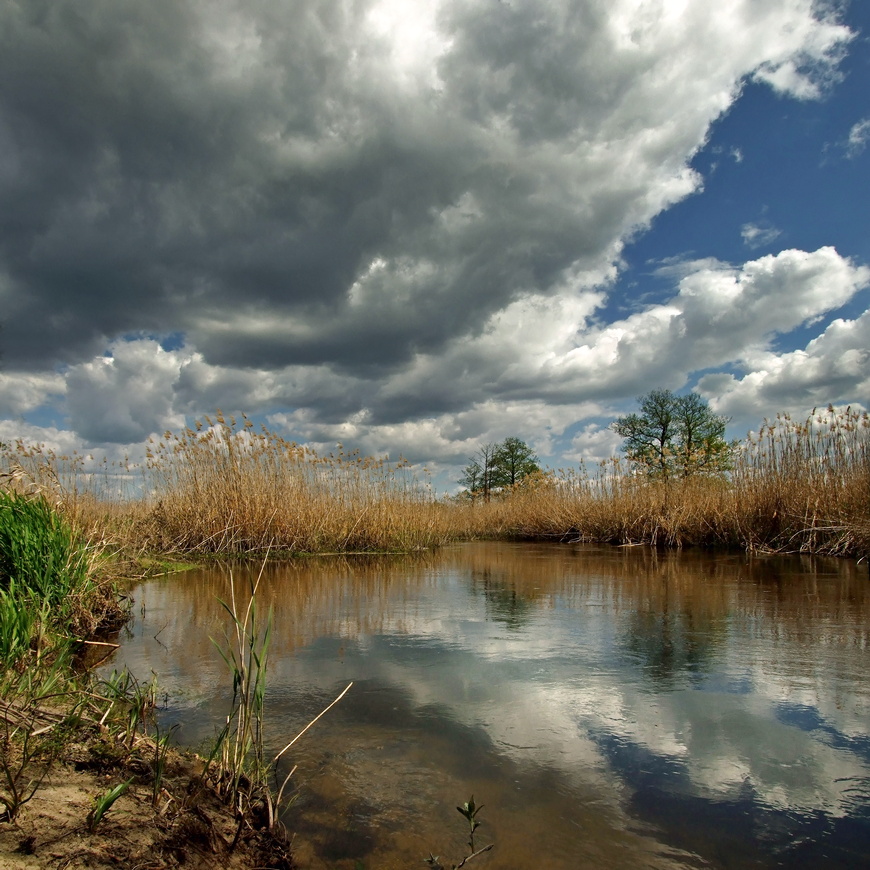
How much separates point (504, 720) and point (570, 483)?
13749mm

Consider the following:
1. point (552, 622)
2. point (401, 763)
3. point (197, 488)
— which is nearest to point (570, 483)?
point (197, 488)

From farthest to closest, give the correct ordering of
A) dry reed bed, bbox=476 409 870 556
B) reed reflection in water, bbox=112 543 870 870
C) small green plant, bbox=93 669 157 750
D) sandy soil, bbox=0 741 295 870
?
dry reed bed, bbox=476 409 870 556, small green plant, bbox=93 669 157 750, reed reflection in water, bbox=112 543 870 870, sandy soil, bbox=0 741 295 870

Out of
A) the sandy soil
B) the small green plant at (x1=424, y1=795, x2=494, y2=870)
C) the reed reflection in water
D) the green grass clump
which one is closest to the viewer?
the sandy soil

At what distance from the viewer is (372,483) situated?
11781 mm

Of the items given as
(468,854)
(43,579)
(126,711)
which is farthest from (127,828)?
→ (43,579)

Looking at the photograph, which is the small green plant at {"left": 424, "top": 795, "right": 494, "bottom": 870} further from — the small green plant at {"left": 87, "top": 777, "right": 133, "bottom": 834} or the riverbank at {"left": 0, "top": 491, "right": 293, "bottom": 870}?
the small green plant at {"left": 87, "top": 777, "right": 133, "bottom": 834}

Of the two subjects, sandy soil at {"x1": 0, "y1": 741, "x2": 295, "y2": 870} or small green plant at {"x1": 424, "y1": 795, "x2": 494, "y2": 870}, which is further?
small green plant at {"x1": 424, "y1": 795, "x2": 494, "y2": 870}

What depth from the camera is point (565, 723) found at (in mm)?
2318

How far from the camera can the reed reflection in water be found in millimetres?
1561

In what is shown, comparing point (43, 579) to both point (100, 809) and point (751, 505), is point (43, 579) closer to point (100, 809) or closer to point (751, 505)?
point (100, 809)

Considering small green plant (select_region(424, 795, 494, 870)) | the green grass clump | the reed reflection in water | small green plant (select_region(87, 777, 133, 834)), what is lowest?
the reed reflection in water

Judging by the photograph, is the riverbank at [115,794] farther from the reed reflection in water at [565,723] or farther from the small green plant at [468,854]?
the small green plant at [468,854]

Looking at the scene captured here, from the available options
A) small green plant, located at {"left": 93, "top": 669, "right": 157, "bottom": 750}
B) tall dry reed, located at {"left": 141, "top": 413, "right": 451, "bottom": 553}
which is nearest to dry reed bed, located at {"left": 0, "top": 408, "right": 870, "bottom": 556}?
tall dry reed, located at {"left": 141, "top": 413, "right": 451, "bottom": 553}

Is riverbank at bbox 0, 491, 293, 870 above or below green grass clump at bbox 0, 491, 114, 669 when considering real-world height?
below
